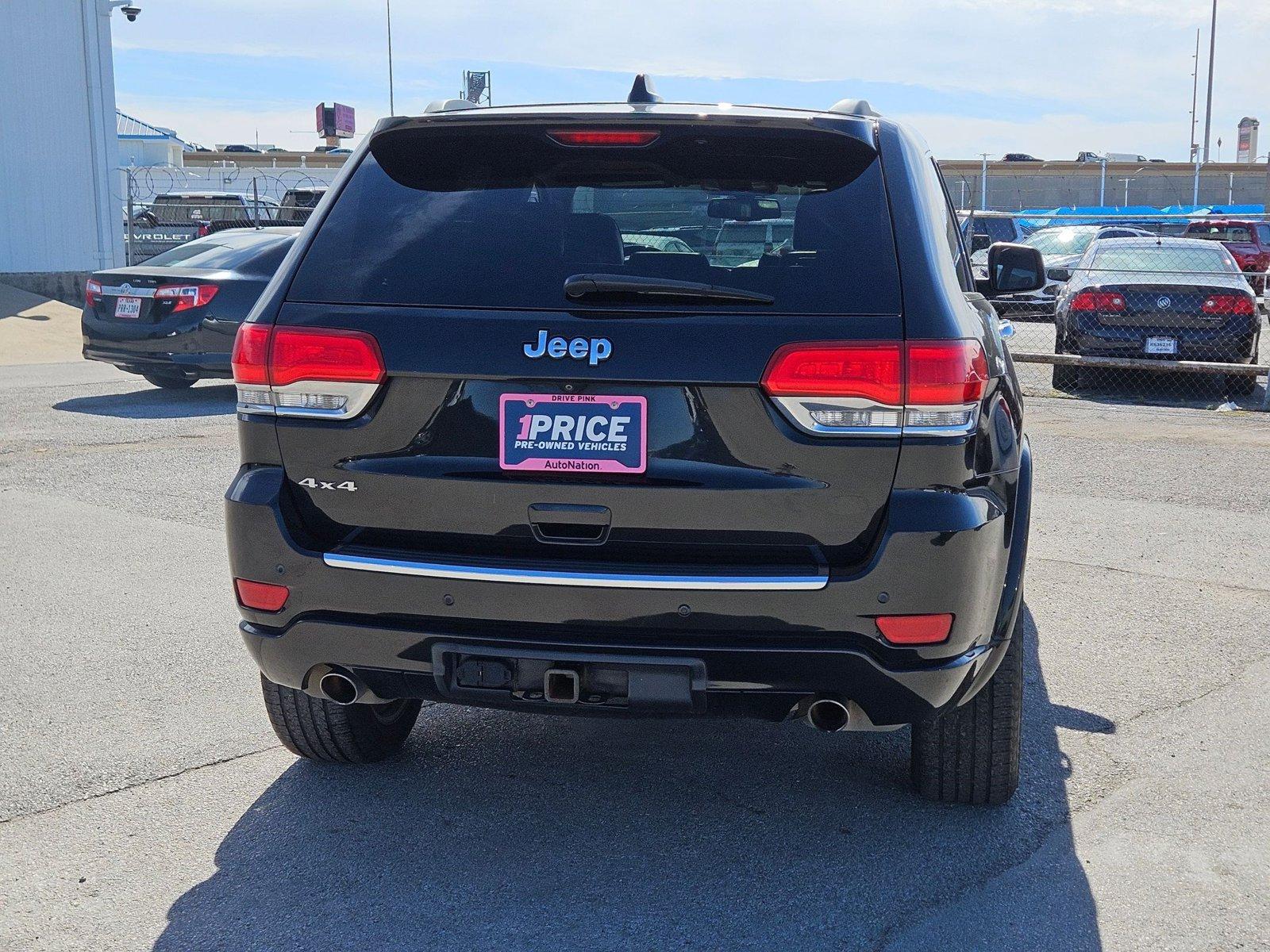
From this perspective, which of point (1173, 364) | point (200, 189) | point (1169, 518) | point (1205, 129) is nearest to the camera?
point (1169, 518)

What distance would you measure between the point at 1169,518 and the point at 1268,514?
61 centimetres

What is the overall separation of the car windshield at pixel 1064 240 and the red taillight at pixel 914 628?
930 inches

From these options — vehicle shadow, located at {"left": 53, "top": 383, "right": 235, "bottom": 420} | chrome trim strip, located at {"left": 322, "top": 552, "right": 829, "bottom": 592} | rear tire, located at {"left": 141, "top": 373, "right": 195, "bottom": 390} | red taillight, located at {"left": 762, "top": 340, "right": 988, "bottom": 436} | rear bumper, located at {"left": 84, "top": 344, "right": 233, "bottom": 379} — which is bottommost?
vehicle shadow, located at {"left": 53, "top": 383, "right": 235, "bottom": 420}

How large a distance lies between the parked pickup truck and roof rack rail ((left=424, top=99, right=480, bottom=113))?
24492mm

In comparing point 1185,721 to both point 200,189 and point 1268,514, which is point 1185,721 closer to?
point 1268,514

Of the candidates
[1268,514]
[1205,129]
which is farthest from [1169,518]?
[1205,129]

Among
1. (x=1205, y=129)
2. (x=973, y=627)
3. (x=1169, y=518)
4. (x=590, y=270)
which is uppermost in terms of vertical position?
(x=1205, y=129)

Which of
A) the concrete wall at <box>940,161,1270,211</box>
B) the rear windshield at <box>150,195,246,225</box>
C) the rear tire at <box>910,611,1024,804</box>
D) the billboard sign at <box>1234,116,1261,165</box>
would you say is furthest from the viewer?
the billboard sign at <box>1234,116,1261,165</box>

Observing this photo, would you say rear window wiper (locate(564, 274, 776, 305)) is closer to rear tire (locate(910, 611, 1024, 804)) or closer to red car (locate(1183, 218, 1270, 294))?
rear tire (locate(910, 611, 1024, 804))

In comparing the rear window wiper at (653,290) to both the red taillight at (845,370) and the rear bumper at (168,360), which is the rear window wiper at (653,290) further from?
the rear bumper at (168,360)

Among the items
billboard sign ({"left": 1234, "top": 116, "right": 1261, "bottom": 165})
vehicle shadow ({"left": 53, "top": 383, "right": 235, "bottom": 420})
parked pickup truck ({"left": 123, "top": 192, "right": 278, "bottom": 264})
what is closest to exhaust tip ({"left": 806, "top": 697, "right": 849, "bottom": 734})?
vehicle shadow ({"left": 53, "top": 383, "right": 235, "bottom": 420})

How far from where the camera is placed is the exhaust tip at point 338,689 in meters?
3.28

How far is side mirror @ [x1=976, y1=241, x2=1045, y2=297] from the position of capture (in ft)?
16.9

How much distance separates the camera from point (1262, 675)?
488 cm
